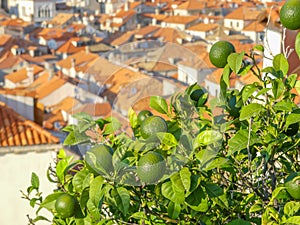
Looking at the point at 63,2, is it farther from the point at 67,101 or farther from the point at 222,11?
the point at 67,101

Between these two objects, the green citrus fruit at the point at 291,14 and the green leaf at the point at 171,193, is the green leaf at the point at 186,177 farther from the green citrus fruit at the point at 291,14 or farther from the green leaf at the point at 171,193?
the green citrus fruit at the point at 291,14

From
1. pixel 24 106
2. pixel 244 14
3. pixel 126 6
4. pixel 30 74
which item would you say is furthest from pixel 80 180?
pixel 126 6

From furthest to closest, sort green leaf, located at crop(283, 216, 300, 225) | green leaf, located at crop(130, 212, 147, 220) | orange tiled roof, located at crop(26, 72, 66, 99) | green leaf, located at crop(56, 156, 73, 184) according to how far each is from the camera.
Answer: orange tiled roof, located at crop(26, 72, 66, 99) → green leaf, located at crop(56, 156, 73, 184) → green leaf, located at crop(130, 212, 147, 220) → green leaf, located at crop(283, 216, 300, 225)

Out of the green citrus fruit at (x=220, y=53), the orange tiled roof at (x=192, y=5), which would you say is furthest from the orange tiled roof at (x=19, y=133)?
the orange tiled roof at (x=192, y=5)

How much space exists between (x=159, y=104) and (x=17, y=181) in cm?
518

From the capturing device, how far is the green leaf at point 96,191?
103 cm

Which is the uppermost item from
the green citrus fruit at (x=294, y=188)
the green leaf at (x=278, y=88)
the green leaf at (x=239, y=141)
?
the green leaf at (x=278, y=88)

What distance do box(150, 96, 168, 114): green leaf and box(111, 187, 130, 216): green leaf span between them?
171 mm

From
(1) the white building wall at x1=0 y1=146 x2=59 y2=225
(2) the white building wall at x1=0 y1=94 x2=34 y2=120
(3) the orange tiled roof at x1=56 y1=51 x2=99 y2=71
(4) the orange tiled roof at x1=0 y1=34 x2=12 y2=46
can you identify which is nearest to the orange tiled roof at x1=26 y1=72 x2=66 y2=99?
(3) the orange tiled roof at x1=56 y1=51 x2=99 y2=71

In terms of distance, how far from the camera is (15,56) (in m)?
23.3

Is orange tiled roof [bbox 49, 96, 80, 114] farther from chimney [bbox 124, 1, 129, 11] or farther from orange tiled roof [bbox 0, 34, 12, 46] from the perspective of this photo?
chimney [bbox 124, 1, 129, 11]

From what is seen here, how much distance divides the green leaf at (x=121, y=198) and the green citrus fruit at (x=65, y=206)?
0.17 m

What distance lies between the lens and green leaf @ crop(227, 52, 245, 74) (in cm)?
103

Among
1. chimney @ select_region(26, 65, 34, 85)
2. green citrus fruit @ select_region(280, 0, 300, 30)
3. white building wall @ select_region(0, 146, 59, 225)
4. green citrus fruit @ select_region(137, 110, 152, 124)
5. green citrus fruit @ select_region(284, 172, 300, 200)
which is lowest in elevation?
chimney @ select_region(26, 65, 34, 85)
